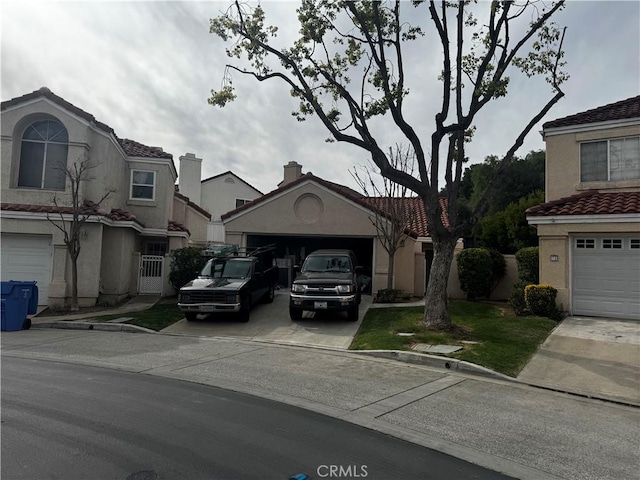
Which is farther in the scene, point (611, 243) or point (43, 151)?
point (43, 151)

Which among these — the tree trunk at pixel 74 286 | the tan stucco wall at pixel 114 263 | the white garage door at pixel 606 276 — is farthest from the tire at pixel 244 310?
the white garage door at pixel 606 276

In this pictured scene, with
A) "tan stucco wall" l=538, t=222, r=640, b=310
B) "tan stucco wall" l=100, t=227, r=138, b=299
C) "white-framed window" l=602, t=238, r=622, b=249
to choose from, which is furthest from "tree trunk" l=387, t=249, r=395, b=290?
"tan stucco wall" l=100, t=227, r=138, b=299

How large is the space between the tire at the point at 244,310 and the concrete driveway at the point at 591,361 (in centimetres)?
744

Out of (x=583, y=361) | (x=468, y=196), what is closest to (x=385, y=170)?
(x=583, y=361)

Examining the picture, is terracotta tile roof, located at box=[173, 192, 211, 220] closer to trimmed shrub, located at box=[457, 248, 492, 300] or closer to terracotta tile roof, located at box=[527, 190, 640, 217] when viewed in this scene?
trimmed shrub, located at box=[457, 248, 492, 300]

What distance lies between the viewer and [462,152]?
1219cm

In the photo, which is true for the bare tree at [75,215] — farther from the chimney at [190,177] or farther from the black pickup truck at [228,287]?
the chimney at [190,177]

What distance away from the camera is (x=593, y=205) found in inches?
533

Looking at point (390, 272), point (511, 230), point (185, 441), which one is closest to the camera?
point (185, 441)

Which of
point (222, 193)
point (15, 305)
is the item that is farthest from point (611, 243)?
point (222, 193)

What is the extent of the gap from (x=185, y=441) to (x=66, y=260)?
13.2 metres

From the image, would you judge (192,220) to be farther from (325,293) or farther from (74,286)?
(325,293)

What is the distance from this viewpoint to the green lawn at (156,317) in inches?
497

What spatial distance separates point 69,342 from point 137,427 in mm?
6631
